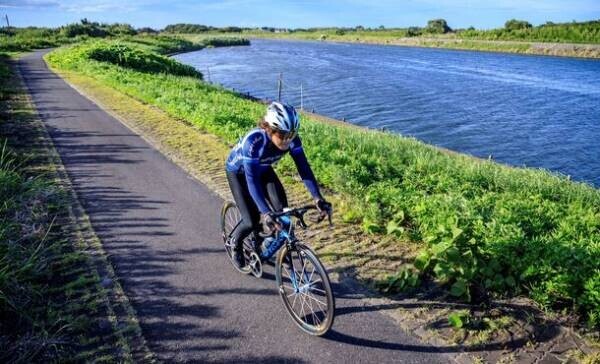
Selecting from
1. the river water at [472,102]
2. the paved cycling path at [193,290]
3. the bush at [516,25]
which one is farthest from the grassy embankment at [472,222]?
the bush at [516,25]

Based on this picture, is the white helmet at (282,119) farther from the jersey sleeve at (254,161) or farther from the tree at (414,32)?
the tree at (414,32)

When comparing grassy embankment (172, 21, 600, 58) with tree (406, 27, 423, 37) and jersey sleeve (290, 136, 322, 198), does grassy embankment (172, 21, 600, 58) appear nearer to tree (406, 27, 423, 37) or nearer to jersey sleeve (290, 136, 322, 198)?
tree (406, 27, 423, 37)

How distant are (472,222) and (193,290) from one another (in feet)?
12.5

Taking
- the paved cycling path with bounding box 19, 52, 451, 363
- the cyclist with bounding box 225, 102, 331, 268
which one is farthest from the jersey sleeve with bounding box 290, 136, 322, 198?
the paved cycling path with bounding box 19, 52, 451, 363

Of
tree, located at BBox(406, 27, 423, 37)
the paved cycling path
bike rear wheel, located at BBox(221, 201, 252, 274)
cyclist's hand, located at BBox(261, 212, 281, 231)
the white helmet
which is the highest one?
tree, located at BBox(406, 27, 423, 37)

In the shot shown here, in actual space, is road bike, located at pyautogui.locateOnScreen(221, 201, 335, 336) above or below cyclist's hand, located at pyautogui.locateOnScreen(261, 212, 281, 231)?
below

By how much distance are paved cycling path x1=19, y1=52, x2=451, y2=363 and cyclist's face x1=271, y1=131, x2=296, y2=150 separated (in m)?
1.96

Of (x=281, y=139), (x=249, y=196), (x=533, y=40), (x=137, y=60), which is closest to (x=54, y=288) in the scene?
(x=249, y=196)

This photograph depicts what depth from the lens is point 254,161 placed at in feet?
15.3

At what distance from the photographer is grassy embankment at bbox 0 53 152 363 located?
4.45 meters

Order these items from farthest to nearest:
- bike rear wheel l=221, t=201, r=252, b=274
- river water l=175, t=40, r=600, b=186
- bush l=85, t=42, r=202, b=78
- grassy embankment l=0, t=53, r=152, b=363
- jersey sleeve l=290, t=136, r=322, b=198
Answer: bush l=85, t=42, r=202, b=78
river water l=175, t=40, r=600, b=186
bike rear wheel l=221, t=201, r=252, b=274
jersey sleeve l=290, t=136, r=322, b=198
grassy embankment l=0, t=53, r=152, b=363

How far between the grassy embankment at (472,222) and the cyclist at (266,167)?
70.0 inches

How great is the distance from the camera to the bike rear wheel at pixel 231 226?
19.2 feet

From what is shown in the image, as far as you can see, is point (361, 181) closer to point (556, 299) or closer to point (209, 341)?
point (556, 299)
